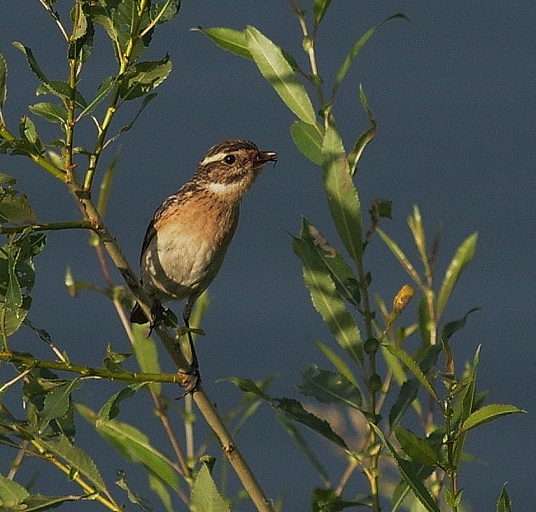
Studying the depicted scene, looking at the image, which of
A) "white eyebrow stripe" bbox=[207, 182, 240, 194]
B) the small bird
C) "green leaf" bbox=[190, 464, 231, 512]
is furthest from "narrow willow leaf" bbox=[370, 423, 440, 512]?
"white eyebrow stripe" bbox=[207, 182, 240, 194]

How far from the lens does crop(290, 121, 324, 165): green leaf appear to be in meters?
2.08

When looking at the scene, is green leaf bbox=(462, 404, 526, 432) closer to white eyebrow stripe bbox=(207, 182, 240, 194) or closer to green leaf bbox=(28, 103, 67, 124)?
green leaf bbox=(28, 103, 67, 124)

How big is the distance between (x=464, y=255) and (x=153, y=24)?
101 cm

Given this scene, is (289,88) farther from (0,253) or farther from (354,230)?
(0,253)

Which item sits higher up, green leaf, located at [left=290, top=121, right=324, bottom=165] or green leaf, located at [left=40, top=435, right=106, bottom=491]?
green leaf, located at [left=290, top=121, right=324, bottom=165]

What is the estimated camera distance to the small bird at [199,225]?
414cm

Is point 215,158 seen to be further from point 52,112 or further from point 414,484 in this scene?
point 414,484

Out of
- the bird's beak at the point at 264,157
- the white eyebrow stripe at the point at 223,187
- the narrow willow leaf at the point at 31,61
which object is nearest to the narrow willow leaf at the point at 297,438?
the narrow willow leaf at the point at 31,61

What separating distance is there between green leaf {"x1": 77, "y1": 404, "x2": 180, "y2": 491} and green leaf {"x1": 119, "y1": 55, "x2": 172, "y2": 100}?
723 mm

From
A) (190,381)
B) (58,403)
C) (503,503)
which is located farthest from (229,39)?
(503,503)

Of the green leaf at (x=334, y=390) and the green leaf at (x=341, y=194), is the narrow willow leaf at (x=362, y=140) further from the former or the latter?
the green leaf at (x=334, y=390)

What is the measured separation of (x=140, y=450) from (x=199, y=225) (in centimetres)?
185

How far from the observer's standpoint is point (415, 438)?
159 cm

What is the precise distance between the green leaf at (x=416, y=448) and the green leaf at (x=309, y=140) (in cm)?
64
